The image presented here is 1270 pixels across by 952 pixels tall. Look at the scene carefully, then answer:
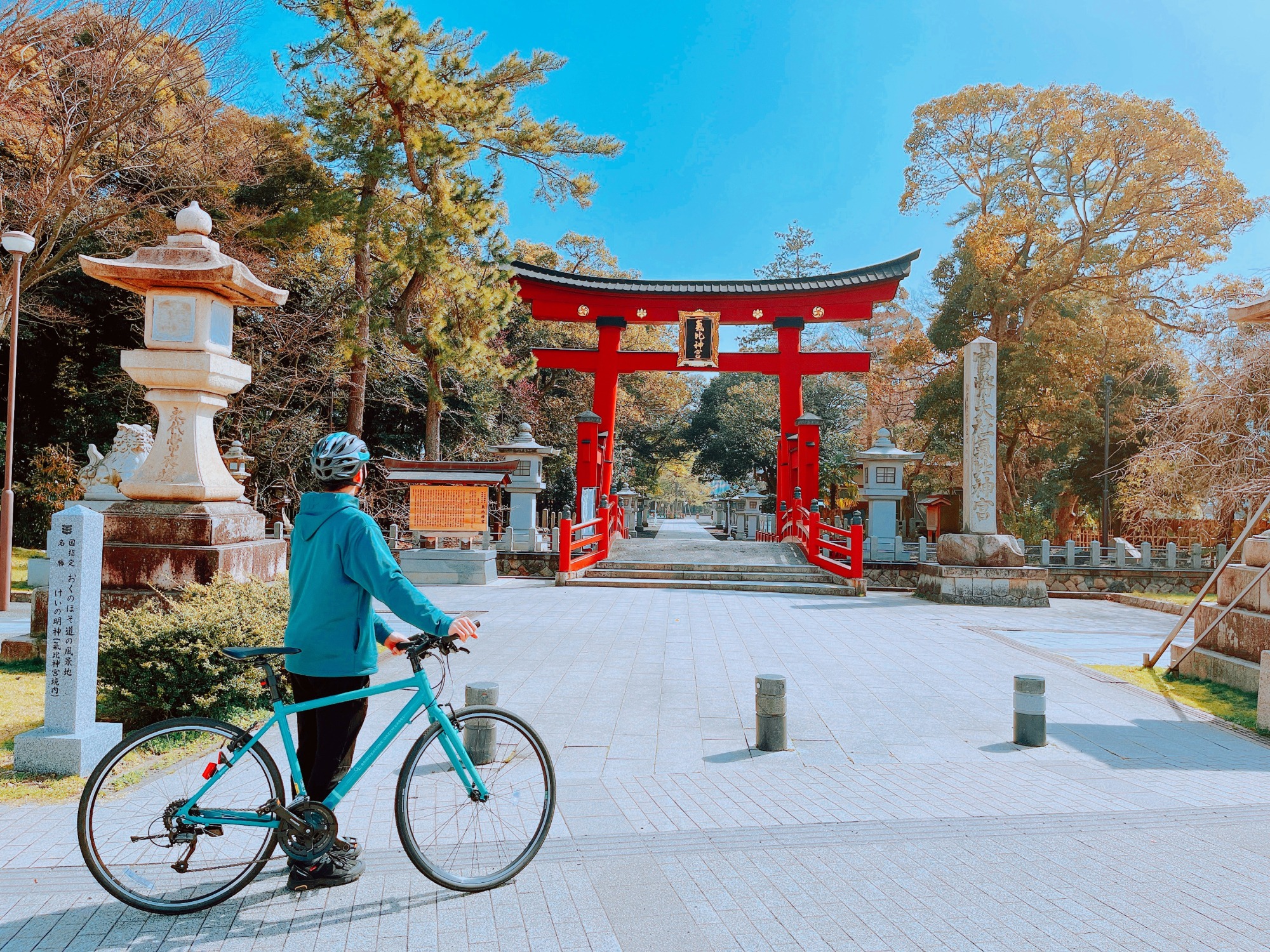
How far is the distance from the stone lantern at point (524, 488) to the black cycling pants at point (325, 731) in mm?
14512

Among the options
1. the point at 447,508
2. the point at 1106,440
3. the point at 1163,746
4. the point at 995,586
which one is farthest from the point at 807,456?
the point at 1163,746

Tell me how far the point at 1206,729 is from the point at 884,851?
4074 mm

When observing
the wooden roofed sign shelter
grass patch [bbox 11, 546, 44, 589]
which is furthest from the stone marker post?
the wooden roofed sign shelter

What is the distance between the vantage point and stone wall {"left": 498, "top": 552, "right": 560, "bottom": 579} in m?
18.8

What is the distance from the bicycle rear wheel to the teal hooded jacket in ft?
1.28

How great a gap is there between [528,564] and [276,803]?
1601cm

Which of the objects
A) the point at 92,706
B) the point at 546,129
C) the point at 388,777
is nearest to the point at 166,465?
the point at 92,706

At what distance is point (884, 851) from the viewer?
353 cm

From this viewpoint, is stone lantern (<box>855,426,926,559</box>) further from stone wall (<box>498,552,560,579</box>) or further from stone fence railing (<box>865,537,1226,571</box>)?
stone wall (<box>498,552,560,579</box>)

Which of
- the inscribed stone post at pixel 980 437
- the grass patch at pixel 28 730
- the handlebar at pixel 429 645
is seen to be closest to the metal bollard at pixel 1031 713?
the handlebar at pixel 429 645

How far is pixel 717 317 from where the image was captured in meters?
19.8

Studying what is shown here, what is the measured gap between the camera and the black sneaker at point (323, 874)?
9.88ft

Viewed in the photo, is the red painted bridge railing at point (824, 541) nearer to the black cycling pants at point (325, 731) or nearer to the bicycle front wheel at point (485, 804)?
the bicycle front wheel at point (485, 804)

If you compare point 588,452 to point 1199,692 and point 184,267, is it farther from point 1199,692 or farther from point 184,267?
point 1199,692
